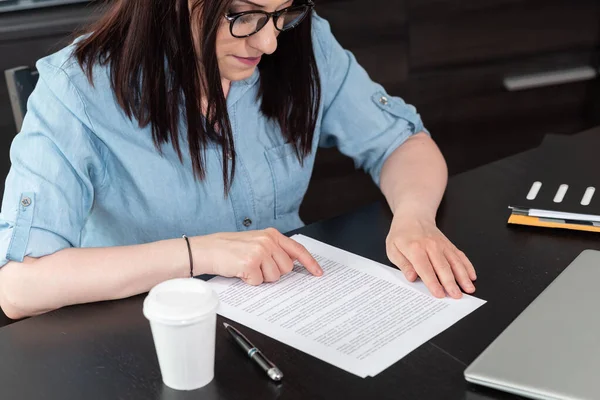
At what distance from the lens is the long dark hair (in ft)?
4.30

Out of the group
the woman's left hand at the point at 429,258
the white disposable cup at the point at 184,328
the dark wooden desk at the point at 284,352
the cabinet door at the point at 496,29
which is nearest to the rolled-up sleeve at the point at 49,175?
the dark wooden desk at the point at 284,352

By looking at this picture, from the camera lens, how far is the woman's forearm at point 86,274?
117 centimetres

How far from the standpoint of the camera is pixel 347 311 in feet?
3.64

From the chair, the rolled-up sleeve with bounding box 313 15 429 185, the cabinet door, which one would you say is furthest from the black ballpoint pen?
the cabinet door

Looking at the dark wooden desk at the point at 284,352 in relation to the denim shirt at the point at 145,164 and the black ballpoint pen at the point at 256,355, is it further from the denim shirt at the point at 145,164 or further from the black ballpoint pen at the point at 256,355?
the denim shirt at the point at 145,164

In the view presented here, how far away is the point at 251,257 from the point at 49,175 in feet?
1.10

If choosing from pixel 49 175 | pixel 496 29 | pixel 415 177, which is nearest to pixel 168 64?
pixel 49 175

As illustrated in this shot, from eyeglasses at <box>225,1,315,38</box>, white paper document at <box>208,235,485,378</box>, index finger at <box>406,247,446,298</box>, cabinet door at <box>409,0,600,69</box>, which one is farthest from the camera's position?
cabinet door at <box>409,0,600,69</box>

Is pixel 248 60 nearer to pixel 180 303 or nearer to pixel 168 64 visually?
pixel 168 64

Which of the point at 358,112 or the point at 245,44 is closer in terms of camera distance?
the point at 245,44

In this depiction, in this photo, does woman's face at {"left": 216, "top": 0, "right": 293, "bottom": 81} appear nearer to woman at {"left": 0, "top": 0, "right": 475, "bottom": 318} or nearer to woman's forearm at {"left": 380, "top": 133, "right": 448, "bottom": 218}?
woman at {"left": 0, "top": 0, "right": 475, "bottom": 318}

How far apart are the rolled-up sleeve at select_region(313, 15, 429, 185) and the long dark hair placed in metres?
0.14

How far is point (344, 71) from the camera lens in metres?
1.67

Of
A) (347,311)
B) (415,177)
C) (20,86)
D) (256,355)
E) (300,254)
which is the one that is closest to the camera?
(256,355)
